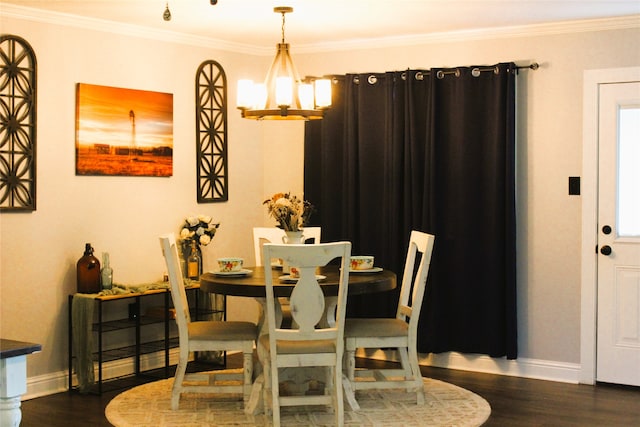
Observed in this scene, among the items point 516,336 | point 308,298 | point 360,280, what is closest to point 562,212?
point 516,336

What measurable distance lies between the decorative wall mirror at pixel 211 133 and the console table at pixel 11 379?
12.0ft

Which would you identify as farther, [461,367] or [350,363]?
[461,367]

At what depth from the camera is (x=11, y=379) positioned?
2.83 m

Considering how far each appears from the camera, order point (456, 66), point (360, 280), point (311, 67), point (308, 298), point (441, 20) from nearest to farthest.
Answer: point (308, 298) → point (360, 280) → point (441, 20) → point (456, 66) → point (311, 67)

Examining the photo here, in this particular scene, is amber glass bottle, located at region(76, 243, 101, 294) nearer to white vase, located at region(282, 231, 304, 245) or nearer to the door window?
white vase, located at region(282, 231, 304, 245)

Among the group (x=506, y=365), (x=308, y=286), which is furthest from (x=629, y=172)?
(x=308, y=286)

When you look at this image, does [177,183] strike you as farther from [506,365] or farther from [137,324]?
[506,365]

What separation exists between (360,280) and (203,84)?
2.41m

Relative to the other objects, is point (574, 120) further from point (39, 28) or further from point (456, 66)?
→ point (39, 28)

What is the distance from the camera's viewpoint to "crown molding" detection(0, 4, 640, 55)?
5434 millimetres

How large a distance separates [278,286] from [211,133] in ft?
7.62

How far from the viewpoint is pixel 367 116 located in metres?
6.44

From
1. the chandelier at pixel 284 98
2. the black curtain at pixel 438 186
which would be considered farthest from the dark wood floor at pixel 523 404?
the chandelier at pixel 284 98

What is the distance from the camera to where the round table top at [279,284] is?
4.61m
